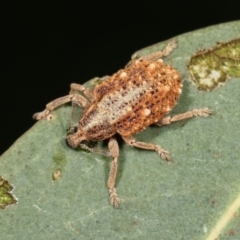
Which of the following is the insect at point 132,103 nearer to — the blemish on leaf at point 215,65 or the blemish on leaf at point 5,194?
the blemish on leaf at point 215,65

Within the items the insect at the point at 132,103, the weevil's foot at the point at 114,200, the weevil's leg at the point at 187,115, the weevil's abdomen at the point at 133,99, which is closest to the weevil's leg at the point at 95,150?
the insect at the point at 132,103

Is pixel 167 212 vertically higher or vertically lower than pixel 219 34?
lower

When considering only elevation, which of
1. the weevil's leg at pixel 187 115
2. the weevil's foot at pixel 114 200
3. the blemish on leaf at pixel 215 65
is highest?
the blemish on leaf at pixel 215 65

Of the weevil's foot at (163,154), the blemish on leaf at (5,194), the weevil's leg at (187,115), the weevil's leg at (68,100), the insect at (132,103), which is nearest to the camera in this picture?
the blemish on leaf at (5,194)

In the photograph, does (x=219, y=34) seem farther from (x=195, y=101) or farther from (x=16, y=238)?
(x=16, y=238)

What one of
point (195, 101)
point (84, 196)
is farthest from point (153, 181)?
point (195, 101)

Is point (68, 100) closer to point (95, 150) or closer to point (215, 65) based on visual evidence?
point (95, 150)
